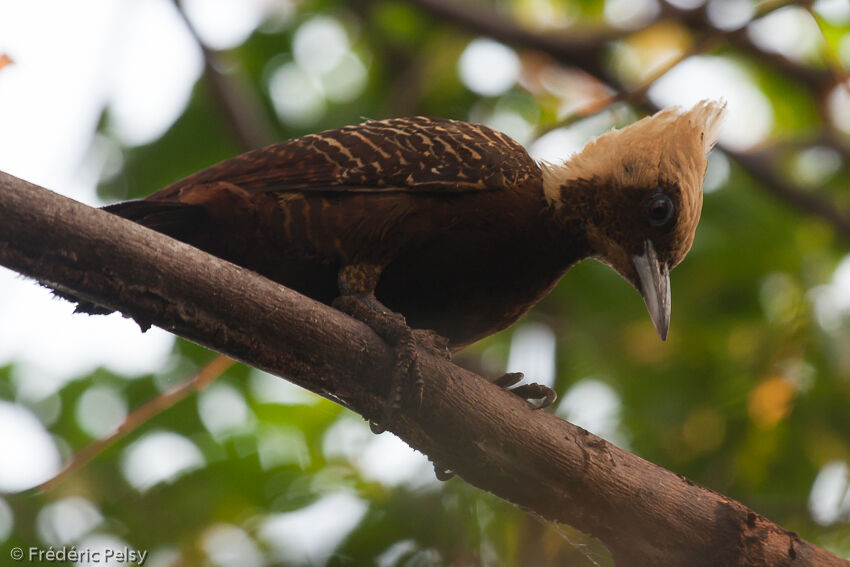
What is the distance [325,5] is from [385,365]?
16.9ft

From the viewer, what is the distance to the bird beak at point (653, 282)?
4316mm

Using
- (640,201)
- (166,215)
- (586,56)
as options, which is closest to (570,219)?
(640,201)

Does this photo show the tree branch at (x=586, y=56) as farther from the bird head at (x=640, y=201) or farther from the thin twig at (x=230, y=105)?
the bird head at (x=640, y=201)

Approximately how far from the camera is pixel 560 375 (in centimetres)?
586

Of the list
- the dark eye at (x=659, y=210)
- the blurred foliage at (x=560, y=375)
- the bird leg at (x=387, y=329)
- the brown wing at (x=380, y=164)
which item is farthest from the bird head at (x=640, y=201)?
the blurred foliage at (x=560, y=375)

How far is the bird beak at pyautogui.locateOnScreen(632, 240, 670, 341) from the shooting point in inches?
170

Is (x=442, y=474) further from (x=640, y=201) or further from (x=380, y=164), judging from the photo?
(x=640, y=201)

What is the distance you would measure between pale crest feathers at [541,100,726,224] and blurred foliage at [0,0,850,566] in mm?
1419

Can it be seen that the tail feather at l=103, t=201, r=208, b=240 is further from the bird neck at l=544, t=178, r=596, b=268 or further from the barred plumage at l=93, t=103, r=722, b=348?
the bird neck at l=544, t=178, r=596, b=268

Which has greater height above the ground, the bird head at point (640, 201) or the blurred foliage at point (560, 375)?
the bird head at point (640, 201)

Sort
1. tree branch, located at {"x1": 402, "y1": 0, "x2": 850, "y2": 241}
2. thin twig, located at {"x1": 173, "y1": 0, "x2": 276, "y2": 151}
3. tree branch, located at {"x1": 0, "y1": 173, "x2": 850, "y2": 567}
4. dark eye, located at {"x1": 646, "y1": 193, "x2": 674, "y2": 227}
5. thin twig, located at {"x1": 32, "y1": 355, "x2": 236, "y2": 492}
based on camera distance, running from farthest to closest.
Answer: tree branch, located at {"x1": 402, "y1": 0, "x2": 850, "y2": 241}
thin twig, located at {"x1": 173, "y1": 0, "x2": 276, "y2": 151}
dark eye, located at {"x1": 646, "y1": 193, "x2": 674, "y2": 227}
thin twig, located at {"x1": 32, "y1": 355, "x2": 236, "y2": 492}
tree branch, located at {"x1": 0, "y1": 173, "x2": 850, "y2": 567}

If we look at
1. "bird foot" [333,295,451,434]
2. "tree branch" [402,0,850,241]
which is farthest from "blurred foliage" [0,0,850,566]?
"bird foot" [333,295,451,434]

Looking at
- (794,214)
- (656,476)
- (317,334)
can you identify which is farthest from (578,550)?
(794,214)

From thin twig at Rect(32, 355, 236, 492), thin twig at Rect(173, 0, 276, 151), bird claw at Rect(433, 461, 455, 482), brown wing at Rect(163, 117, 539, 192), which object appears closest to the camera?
bird claw at Rect(433, 461, 455, 482)
